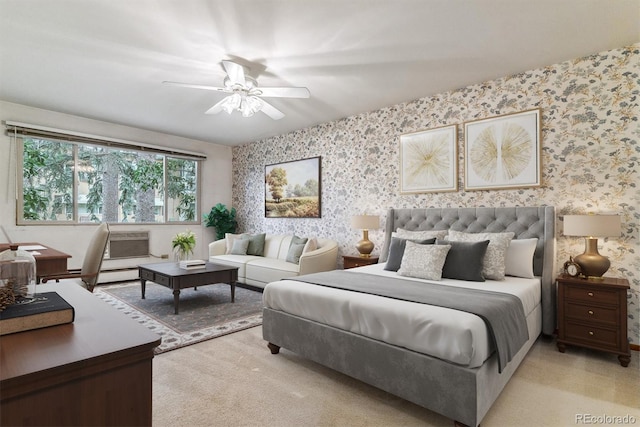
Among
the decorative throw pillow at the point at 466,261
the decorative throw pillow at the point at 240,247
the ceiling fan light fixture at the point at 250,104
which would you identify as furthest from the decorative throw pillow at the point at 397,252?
the decorative throw pillow at the point at 240,247

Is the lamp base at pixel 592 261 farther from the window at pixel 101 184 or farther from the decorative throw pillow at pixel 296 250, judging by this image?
the window at pixel 101 184

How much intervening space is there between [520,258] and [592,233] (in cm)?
61

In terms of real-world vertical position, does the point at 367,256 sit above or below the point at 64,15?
below

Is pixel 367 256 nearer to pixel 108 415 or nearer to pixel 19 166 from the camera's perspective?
pixel 108 415

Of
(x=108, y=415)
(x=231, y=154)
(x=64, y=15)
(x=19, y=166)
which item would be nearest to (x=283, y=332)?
(x=108, y=415)

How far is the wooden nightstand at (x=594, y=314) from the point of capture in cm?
264

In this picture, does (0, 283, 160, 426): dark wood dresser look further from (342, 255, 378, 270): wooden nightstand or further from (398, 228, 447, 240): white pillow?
(342, 255, 378, 270): wooden nightstand

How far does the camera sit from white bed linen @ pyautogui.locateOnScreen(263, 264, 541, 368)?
176cm

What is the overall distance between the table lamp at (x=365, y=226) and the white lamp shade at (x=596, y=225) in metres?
2.15

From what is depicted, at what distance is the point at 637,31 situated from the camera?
2729 millimetres

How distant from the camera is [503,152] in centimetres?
362

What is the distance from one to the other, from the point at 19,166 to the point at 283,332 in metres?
4.77

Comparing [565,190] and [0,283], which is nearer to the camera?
[0,283]

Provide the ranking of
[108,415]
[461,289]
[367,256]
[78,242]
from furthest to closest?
[78,242], [367,256], [461,289], [108,415]
